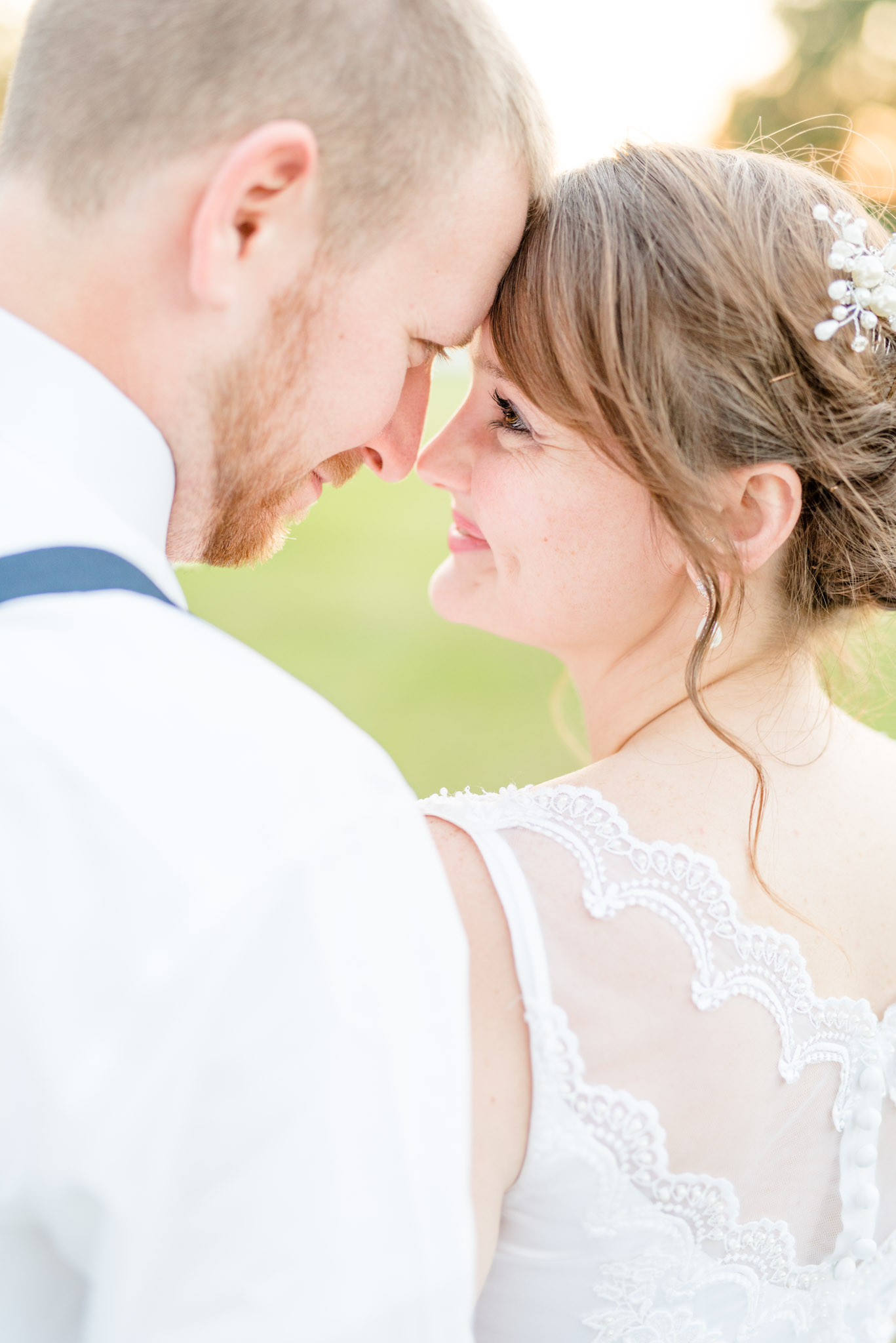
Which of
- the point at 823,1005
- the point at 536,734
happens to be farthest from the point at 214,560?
the point at 536,734

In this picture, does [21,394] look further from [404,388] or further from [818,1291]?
[818,1291]

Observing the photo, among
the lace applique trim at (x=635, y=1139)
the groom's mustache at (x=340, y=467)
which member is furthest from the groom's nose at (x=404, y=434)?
the lace applique trim at (x=635, y=1139)

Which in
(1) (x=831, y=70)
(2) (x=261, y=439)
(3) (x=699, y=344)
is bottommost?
(1) (x=831, y=70)

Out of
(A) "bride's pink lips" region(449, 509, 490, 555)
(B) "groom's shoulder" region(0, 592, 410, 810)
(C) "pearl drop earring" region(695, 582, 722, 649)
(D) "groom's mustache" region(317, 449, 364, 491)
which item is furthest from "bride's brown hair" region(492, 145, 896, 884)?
(B) "groom's shoulder" region(0, 592, 410, 810)

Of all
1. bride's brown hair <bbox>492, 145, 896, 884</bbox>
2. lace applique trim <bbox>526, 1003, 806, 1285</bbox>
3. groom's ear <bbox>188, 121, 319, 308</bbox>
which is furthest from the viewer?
bride's brown hair <bbox>492, 145, 896, 884</bbox>

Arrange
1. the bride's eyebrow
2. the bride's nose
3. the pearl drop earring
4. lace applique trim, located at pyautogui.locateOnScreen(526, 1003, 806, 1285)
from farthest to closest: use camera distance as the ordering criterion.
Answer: the bride's nose → the bride's eyebrow → the pearl drop earring → lace applique trim, located at pyautogui.locateOnScreen(526, 1003, 806, 1285)

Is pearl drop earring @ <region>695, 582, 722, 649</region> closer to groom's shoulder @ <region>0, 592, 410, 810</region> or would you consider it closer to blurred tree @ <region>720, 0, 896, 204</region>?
groom's shoulder @ <region>0, 592, 410, 810</region>

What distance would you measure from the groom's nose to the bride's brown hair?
180mm

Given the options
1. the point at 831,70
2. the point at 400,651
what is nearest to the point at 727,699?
the point at 400,651

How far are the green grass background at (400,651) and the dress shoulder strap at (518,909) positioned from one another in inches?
205

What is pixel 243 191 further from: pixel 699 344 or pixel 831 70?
pixel 831 70

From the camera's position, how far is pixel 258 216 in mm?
1502

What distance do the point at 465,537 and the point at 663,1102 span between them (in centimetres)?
126

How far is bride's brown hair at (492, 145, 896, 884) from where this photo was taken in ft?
6.24
